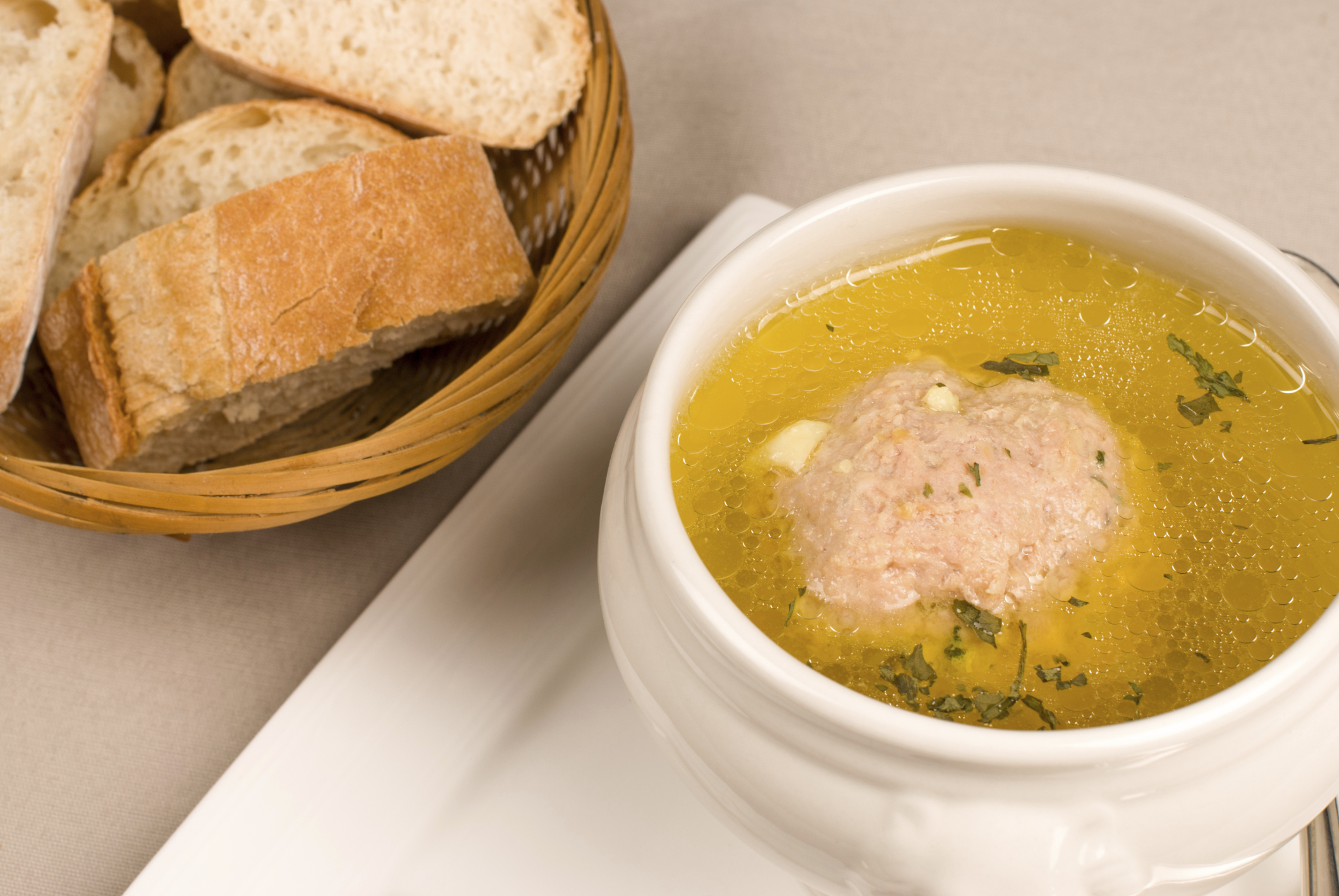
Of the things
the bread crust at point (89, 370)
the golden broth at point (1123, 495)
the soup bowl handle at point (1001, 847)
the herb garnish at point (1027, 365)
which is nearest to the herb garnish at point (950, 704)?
the golden broth at point (1123, 495)

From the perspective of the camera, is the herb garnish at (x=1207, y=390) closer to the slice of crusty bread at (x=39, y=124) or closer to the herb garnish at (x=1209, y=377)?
the herb garnish at (x=1209, y=377)

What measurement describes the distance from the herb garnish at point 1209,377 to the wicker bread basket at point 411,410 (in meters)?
0.70

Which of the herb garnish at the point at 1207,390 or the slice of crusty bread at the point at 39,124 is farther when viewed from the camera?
the slice of crusty bread at the point at 39,124

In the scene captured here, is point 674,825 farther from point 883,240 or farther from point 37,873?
point 37,873

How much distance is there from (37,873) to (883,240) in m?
1.25

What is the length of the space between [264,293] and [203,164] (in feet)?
1.30

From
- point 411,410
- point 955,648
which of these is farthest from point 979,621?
point 411,410

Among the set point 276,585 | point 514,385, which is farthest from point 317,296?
point 276,585

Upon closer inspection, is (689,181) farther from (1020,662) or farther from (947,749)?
(947,749)

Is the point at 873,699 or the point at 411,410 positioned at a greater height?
the point at 873,699

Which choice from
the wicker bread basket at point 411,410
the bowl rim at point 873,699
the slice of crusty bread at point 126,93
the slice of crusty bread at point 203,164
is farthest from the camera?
the slice of crusty bread at point 126,93

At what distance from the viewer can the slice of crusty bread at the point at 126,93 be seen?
1706 mm

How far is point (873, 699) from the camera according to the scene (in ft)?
2.29

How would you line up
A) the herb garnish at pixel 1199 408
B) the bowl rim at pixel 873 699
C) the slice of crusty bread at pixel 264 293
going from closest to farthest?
the bowl rim at pixel 873 699 → the herb garnish at pixel 1199 408 → the slice of crusty bread at pixel 264 293
